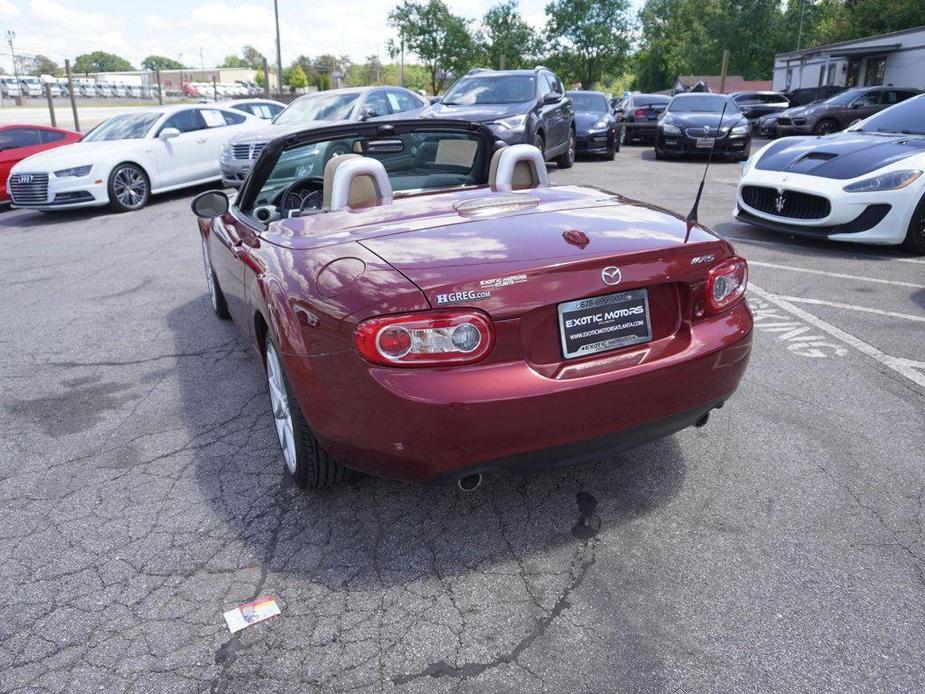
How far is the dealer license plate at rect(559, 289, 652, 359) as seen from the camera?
2479 millimetres

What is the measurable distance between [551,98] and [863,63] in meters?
32.3

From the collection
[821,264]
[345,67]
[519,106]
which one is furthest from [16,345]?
[345,67]

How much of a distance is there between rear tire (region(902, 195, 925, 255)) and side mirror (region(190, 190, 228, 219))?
6.12m

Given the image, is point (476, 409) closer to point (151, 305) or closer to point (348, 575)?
point (348, 575)

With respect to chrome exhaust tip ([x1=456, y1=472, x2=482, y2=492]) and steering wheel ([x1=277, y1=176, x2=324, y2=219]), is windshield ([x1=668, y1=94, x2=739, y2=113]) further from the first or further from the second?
chrome exhaust tip ([x1=456, y1=472, x2=482, y2=492])

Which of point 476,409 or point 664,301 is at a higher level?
point 664,301

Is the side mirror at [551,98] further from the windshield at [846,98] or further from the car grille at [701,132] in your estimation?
the windshield at [846,98]

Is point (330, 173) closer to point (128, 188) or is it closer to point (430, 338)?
point (430, 338)

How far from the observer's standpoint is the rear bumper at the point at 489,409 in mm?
2338

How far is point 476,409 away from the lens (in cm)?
232

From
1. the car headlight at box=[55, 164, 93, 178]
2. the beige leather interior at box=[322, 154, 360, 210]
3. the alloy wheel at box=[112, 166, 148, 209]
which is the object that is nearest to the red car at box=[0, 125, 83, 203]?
the car headlight at box=[55, 164, 93, 178]

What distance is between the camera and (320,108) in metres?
12.6

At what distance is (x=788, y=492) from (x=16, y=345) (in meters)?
5.10

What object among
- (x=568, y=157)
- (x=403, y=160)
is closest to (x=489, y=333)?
(x=403, y=160)
